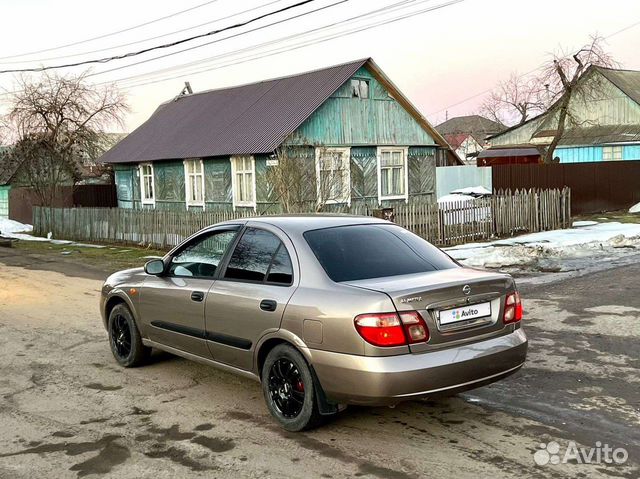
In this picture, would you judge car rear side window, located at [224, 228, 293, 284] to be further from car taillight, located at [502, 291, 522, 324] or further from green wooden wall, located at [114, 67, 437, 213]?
green wooden wall, located at [114, 67, 437, 213]

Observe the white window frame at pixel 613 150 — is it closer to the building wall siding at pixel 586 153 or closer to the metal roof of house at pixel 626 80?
the building wall siding at pixel 586 153

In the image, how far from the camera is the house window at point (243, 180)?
2236 cm

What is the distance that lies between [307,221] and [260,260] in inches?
19.5

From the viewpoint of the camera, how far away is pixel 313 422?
15.5ft

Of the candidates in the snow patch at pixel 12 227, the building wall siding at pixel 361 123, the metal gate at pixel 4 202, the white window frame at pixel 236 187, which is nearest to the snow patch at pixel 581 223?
the building wall siding at pixel 361 123

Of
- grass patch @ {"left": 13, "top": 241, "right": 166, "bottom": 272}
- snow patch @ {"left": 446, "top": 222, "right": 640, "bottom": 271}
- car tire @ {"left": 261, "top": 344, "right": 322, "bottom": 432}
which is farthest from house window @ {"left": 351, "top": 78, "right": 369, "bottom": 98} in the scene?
car tire @ {"left": 261, "top": 344, "right": 322, "bottom": 432}

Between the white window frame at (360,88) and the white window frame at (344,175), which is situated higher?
the white window frame at (360,88)

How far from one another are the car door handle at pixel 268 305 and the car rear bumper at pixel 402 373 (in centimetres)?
48

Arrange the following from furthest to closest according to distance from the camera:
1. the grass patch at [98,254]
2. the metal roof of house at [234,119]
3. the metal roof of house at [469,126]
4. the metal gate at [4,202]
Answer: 1. the metal roof of house at [469,126]
2. the metal gate at [4,202]
3. the metal roof of house at [234,119]
4. the grass patch at [98,254]

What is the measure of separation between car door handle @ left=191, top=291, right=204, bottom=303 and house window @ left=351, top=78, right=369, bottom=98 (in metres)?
18.8

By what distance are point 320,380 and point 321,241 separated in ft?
3.54

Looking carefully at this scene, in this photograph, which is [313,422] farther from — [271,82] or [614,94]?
[614,94]

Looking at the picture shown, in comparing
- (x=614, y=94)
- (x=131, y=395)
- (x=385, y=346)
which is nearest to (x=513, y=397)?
(x=385, y=346)

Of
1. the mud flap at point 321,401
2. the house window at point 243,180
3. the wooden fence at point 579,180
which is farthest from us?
the wooden fence at point 579,180
